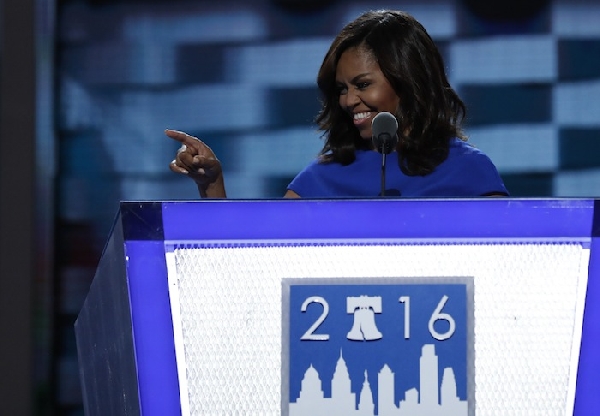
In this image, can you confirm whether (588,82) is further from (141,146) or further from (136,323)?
(136,323)

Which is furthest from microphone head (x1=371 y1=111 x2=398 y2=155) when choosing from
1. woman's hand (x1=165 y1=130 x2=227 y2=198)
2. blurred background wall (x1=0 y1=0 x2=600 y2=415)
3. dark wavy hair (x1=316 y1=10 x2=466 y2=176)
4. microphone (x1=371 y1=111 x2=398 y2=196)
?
blurred background wall (x1=0 y1=0 x2=600 y2=415)

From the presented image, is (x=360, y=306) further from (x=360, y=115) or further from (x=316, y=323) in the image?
(x=360, y=115)

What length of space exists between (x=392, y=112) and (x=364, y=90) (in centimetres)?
6

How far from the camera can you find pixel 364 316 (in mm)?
880

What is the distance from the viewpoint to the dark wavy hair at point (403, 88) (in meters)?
1.62

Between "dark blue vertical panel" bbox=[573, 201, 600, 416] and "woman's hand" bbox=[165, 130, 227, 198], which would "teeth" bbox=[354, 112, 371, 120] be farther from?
"dark blue vertical panel" bbox=[573, 201, 600, 416]

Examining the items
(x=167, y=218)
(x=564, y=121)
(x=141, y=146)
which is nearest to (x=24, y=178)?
(x=141, y=146)

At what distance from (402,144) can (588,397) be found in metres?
0.75

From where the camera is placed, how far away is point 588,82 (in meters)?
2.85

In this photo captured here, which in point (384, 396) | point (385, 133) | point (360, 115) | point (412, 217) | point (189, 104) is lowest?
point (384, 396)

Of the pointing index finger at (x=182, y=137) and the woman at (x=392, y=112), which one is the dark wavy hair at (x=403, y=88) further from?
the pointing index finger at (x=182, y=137)

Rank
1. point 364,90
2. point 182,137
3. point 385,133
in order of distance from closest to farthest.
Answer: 1. point 385,133
2. point 182,137
3. point 364,90

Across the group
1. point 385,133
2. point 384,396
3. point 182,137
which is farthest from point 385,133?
point 384,396

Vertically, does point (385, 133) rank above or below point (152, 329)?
above
